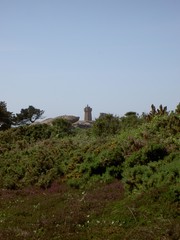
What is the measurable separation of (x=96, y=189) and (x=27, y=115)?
34.1 meters

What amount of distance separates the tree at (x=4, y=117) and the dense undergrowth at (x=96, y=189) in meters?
18.0

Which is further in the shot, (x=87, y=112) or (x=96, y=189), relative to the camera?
(x=87, y=112)

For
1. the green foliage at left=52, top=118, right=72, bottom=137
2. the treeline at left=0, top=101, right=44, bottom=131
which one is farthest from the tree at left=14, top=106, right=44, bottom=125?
the green foliage at left=52, top=118, right=72, bottom=137

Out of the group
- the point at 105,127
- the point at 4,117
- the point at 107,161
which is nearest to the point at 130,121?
the point at 105,127

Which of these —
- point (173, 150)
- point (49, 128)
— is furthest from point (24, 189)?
point (49, 128)

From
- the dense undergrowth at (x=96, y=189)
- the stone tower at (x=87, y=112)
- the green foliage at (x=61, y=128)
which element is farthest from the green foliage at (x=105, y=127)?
the stone tower at (x=87, y=112)

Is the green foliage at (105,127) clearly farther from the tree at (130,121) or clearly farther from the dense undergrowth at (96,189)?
the dense undergrowth at (96,189)

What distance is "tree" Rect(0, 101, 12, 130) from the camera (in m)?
39.7

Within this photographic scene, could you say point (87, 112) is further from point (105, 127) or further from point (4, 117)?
point (105, 127)

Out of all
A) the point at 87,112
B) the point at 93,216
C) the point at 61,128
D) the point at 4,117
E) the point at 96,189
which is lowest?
the point at 93,216

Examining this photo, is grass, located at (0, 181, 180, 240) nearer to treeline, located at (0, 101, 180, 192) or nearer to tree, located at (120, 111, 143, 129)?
treeline, located at (0, 101, 180, 192)

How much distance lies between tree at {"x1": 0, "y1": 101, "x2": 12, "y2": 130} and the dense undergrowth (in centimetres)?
1802

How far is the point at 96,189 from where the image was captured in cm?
1383

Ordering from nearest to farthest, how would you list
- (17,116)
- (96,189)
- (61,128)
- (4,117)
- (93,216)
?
(93,216)
(96,189)
(61,128)
(4,117)
(17,116)
